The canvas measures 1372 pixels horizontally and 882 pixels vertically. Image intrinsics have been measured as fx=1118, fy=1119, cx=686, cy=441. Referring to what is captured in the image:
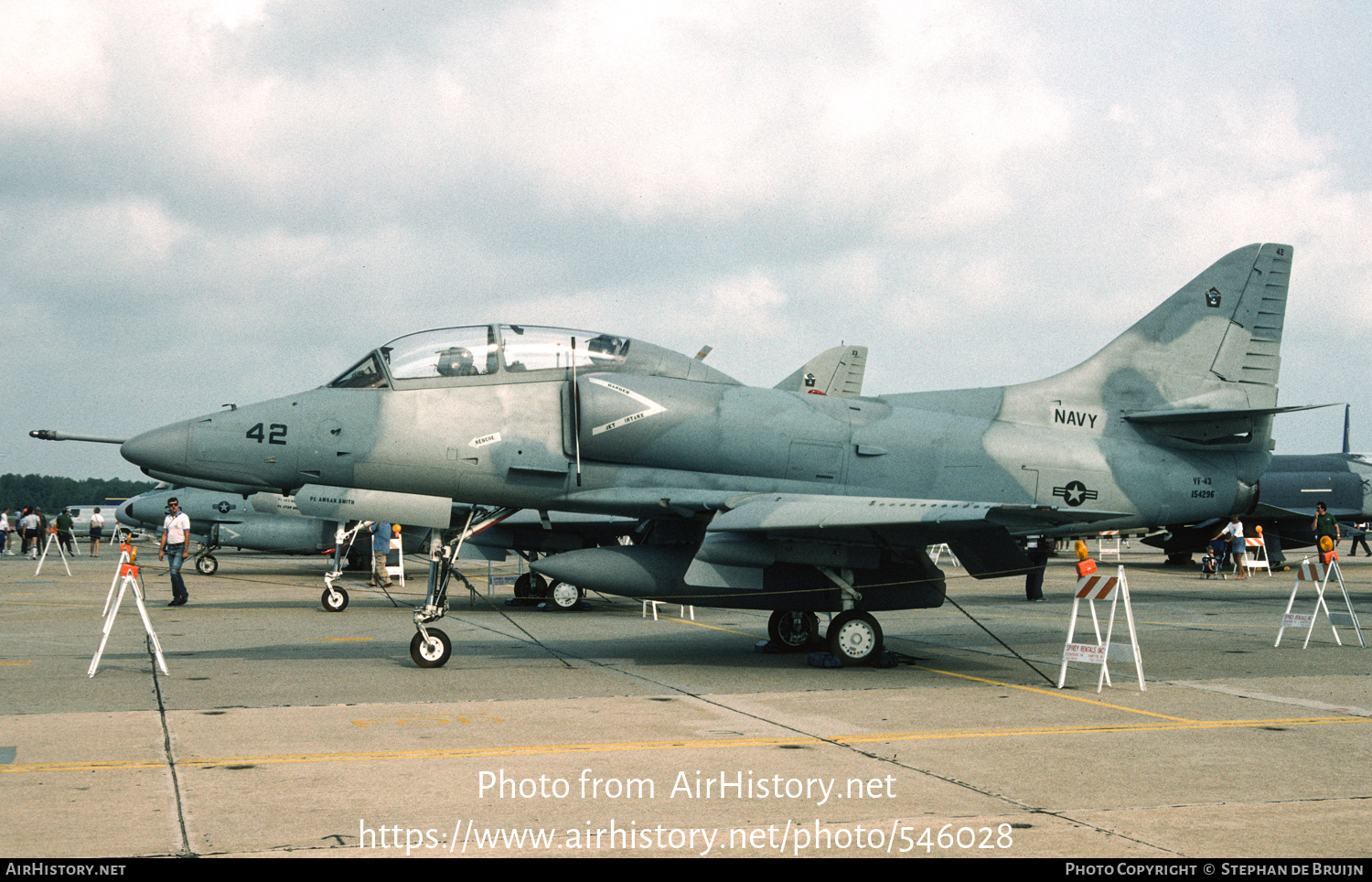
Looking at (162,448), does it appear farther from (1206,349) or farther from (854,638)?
(1206,349)

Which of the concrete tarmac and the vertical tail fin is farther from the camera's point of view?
the vertical tail fin

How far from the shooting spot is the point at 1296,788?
6.21 metres

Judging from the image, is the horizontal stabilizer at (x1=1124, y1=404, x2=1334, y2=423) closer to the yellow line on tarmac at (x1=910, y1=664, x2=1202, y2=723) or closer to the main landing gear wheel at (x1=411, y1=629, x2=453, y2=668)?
the yellow line on tarmac at (x1=910, y1=664, x2=1202, y2=723)

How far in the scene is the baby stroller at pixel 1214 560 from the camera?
104 feet

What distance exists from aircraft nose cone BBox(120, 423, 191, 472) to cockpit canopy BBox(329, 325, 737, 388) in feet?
5.26

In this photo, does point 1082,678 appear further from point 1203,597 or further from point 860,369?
point 860,369

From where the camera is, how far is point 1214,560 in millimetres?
32125

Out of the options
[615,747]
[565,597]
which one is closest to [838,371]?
[565,597]

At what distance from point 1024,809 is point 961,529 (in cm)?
530

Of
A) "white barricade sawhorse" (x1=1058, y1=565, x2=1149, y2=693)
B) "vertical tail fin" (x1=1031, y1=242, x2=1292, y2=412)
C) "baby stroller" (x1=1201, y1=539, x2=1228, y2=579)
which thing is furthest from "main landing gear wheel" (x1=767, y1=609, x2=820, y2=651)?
"baby stroller" (x1=1201, y1=539, x2=1228, y2=579)

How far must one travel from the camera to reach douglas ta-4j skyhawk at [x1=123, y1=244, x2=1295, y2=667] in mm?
11430

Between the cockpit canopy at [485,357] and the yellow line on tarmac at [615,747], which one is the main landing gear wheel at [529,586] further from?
the yellow line on tarmac at [615,747]

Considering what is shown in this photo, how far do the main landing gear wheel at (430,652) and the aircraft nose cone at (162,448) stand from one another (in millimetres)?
2997

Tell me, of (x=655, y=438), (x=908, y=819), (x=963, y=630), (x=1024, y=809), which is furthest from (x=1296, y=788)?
(x=963, y=630)
